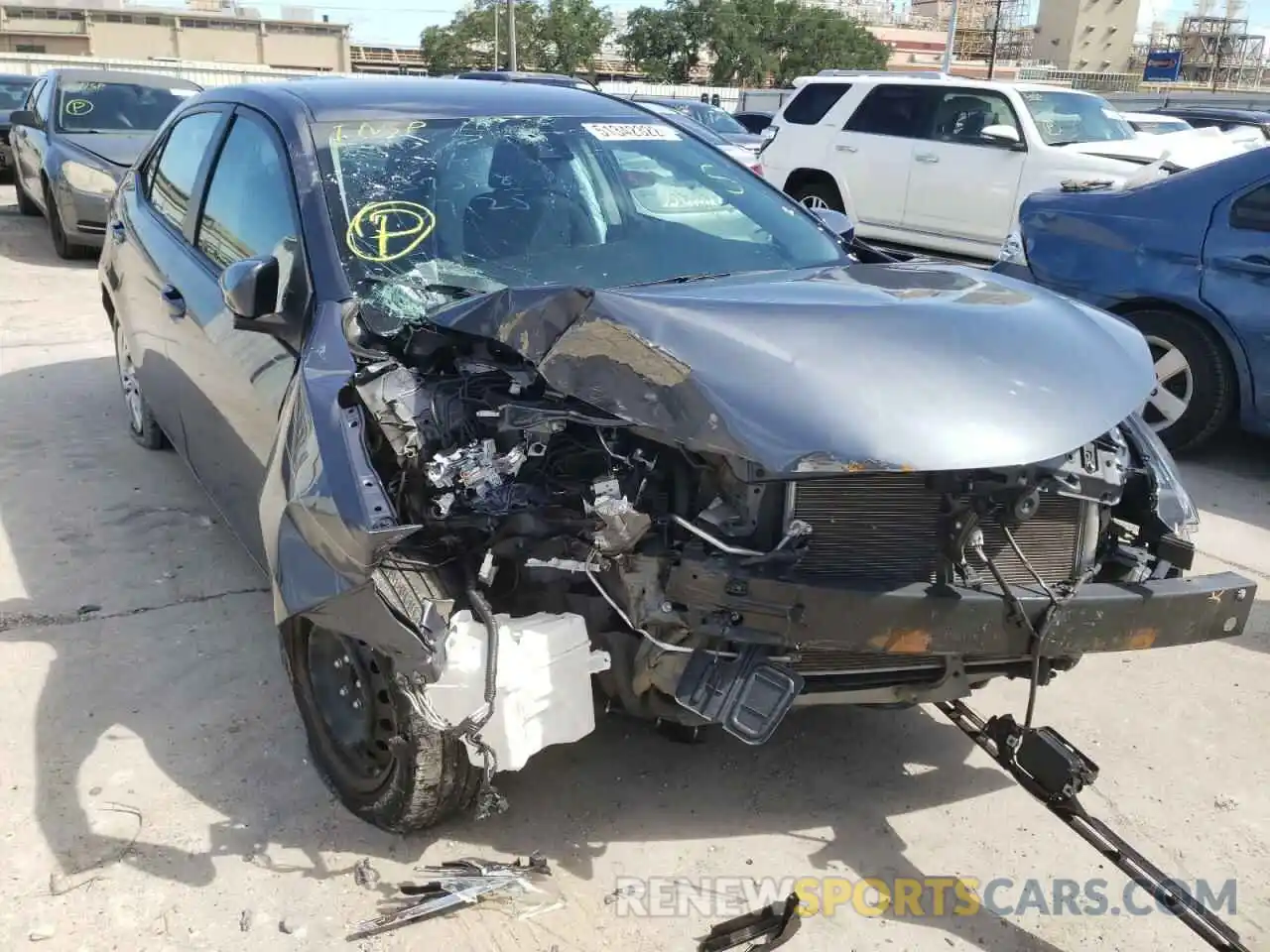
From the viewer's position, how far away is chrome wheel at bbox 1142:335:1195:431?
558 cm

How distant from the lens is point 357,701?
2.83 meters

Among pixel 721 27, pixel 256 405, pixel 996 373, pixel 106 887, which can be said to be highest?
pixel 721 27

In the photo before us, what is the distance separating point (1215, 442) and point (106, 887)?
5.91 meters

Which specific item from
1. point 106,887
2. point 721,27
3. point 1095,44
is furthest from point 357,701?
point 1095,44

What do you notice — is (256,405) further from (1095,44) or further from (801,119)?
(1095,44)

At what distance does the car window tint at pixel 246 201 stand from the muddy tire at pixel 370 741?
123 cm

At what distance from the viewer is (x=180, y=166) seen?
441 cm

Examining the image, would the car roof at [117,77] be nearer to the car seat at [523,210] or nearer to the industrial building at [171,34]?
the car seat at [523,210]

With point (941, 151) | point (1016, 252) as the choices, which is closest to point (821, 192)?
point (941, 151)

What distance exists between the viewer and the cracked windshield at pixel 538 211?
123 inches

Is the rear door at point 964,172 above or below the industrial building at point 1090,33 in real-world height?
below

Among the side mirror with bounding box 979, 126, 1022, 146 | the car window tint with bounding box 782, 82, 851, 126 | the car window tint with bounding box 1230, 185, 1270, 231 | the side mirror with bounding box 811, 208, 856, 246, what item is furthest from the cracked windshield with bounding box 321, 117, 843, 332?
the car window tint with bounding box 782, 82, 851, 126

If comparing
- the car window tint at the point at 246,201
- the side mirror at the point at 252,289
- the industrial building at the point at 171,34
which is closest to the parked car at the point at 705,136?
the car window tint at the point at 246,201

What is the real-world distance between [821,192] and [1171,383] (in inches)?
226
